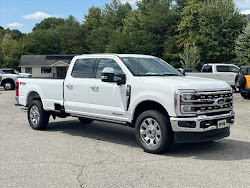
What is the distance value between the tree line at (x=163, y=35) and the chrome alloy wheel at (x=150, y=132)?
3530 centimetres

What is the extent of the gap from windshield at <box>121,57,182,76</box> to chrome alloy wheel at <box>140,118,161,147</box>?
1137mm

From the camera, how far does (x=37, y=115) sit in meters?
9.91

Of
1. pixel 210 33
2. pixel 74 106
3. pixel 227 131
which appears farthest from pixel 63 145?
pixel 210 33

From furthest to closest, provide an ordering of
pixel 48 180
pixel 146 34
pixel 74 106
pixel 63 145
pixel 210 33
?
pixel 146 34 → pixel 210 33 → pixel 74 106 → pixel 63 145 → pixel 48 180

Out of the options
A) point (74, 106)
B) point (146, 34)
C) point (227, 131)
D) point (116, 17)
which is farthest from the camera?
point (116, 17)

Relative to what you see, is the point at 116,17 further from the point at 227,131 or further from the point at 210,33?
the point at 227,131

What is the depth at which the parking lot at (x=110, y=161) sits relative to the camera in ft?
17.6

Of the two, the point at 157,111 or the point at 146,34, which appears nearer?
the point at 157,111

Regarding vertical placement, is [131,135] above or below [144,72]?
below

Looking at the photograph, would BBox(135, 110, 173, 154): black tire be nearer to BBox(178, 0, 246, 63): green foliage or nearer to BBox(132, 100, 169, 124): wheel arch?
BBox(132, 100, 169, 124): wheel arch

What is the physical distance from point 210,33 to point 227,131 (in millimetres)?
43798

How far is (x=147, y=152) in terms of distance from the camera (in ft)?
23.5

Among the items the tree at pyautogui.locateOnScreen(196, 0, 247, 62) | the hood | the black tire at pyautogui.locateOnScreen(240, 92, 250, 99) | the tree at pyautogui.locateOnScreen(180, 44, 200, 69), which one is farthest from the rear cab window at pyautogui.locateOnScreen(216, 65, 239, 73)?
the tree at pyautogui.locateOnScreen(180, 44, 200, 69)

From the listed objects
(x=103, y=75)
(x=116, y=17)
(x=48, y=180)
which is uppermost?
(x=116, y=17)
